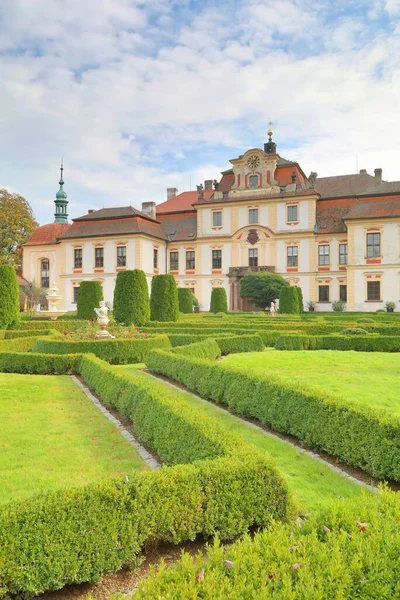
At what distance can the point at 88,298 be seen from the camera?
21266mm

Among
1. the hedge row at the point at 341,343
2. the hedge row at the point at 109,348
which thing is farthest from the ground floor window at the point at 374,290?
the hedge row at the point at 109,348

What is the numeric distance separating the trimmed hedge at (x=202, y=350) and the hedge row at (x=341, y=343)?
287cm

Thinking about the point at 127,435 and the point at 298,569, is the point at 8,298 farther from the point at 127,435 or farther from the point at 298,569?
the point at 298,569

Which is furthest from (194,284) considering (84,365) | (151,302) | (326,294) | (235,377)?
(235,377)

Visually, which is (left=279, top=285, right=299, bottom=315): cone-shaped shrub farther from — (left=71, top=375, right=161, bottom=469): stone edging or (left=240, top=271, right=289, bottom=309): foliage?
(left=71, top=375, right=161, bottom=469): stone edging

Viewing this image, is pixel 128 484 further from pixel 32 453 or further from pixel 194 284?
pixel 194 284

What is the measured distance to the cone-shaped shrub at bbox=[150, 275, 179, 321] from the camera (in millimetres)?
19469

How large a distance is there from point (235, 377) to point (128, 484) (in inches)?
163

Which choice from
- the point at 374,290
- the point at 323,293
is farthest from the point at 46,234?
the point at 374,290

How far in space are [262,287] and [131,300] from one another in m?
15.6

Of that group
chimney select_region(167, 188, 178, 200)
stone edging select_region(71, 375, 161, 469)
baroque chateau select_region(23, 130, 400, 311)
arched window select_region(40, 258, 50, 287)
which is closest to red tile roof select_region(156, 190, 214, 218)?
baroque chateau select_region(23, 130, 400, 311)

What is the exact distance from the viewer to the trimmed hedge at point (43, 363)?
34.0 ft

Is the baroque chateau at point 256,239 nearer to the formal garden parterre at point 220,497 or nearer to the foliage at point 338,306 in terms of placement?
the foliage at point 338,306

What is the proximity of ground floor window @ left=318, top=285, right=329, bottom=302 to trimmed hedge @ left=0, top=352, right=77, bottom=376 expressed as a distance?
2911 cm
